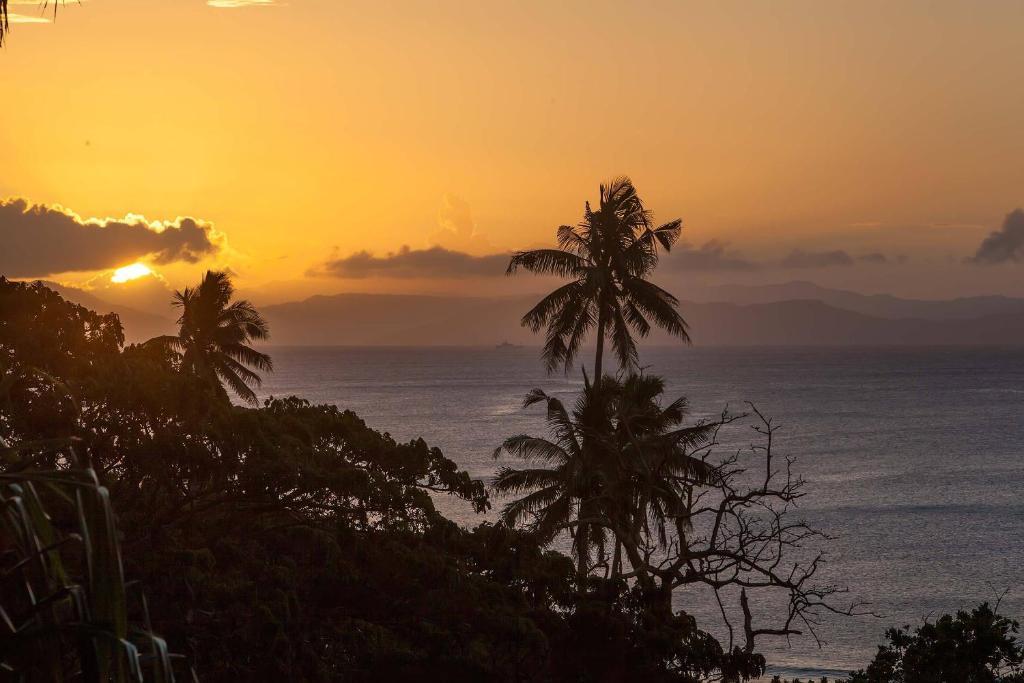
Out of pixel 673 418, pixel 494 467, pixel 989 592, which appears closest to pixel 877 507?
pixel 989 592

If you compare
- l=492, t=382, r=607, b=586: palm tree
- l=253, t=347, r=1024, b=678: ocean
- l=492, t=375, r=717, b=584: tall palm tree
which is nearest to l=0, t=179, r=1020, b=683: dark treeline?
l=492, t=375, r=717, b=584: tall palm tree

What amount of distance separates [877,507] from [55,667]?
260 ft

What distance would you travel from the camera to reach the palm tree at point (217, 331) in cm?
4791

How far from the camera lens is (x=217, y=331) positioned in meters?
48.6

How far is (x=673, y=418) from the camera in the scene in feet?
112

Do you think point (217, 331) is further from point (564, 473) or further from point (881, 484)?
point (881, 484)

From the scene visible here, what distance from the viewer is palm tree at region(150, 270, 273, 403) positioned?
1886 inches

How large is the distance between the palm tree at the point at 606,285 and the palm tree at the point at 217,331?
677 inches

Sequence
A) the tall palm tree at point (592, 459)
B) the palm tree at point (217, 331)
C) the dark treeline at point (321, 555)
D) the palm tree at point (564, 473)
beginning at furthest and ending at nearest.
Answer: the palm tree at point (217, 331), the palm tree at point (564, 473), the tall palm tree at point (592, 459), the dark treeline at point (321, 555)

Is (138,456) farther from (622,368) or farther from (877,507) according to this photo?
(877,507)

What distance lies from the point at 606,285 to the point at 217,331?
20.8 m

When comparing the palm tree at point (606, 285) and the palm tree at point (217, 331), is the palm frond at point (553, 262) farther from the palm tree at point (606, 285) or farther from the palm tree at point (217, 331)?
the palm tree at point (217, 331)

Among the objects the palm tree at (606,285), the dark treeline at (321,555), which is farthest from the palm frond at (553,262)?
the dark treeline at (321,555)

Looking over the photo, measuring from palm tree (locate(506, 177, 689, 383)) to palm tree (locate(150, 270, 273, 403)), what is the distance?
17.2 meters
